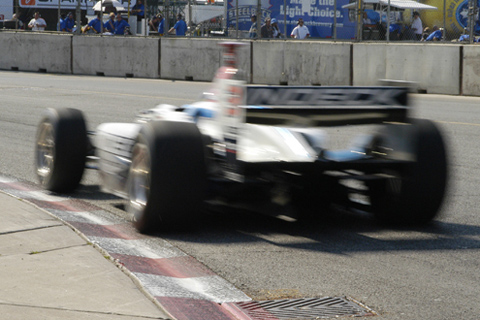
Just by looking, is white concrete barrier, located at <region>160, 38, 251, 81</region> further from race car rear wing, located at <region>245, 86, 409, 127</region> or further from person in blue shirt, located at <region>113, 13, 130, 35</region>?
race car rear wing, located at <region>245, 86, 409, 127</region>

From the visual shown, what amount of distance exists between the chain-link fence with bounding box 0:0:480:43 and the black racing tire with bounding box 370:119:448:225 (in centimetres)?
1383

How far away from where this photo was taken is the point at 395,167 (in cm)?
623

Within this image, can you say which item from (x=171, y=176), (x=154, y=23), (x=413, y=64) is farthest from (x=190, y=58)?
(x=171, y=176)

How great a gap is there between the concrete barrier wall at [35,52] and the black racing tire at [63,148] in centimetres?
2275

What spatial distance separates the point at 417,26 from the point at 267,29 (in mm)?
5058

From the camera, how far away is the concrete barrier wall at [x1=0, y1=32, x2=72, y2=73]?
3000 centimetres

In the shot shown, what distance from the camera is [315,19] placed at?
75.4 feet

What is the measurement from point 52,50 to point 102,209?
2437 cm

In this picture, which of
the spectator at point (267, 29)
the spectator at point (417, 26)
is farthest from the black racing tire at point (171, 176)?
the spectator at point (267, 29)

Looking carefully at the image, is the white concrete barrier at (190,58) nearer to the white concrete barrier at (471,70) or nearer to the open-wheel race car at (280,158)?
the white concrete barrier at (471,70)

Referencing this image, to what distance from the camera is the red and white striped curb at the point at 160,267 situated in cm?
445

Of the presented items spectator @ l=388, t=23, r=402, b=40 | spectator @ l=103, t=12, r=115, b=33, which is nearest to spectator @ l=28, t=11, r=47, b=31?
spectator @ l=103, t=12, r=115, b=33

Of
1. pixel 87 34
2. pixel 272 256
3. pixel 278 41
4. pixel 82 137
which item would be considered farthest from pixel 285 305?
pixel 87 34

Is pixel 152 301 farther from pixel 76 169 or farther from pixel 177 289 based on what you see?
pixel 76 169
